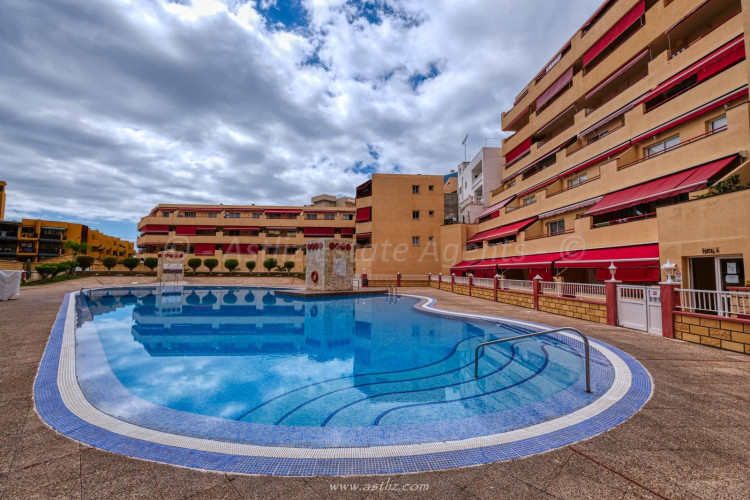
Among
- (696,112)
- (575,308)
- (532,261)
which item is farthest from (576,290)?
(696,112)

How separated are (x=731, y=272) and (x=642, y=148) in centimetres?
959

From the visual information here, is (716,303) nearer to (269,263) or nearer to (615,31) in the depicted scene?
(615,31)

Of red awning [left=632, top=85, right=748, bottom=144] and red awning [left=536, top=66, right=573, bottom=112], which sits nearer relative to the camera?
red awning [left=632, top=85, right=748, bottom=144]

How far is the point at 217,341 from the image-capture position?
1069 cm

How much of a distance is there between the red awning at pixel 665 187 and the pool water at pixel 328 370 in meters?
Answer: 8.44

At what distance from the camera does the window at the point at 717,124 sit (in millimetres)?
12900

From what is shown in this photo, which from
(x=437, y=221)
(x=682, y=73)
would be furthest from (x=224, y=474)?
(x=437, y=221)

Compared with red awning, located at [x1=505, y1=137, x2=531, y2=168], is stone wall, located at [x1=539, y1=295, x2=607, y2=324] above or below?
below

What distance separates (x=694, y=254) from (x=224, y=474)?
1397 centimetres

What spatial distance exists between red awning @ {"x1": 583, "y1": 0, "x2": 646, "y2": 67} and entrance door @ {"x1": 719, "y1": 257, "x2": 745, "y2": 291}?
48.7ft

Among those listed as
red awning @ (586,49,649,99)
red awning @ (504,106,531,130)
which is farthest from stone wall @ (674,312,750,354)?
red awning @ (504,106,531,130)

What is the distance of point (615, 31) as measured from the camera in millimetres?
18766

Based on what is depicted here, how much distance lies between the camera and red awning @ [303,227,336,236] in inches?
2005

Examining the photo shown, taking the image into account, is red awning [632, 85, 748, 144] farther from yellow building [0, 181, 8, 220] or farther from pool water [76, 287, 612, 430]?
yellow building [0, 181, 8, 220]
